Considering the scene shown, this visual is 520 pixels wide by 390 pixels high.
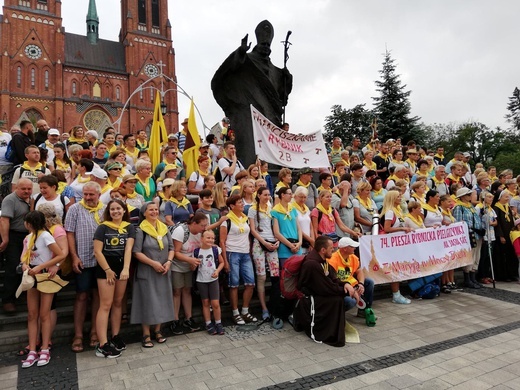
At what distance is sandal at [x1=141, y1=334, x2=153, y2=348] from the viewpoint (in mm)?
4493

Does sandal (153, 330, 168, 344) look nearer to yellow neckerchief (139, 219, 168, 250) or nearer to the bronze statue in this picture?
yellow neckerchief (139, 219, 168, 250)

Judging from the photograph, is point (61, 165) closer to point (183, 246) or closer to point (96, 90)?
point (183, 246)

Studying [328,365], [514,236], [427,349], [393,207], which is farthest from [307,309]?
[514,236]

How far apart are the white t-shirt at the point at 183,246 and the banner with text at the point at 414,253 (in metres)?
2.88

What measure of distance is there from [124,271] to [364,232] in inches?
173

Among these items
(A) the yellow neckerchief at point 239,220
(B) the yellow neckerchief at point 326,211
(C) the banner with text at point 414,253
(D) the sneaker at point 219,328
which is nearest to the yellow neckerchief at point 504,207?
(C) the banner with text at point 414,253

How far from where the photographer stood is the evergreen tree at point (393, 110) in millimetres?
27234

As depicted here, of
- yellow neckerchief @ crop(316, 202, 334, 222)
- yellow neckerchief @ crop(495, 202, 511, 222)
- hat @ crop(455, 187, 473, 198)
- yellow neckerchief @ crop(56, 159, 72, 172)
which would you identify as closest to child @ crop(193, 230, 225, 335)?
yellow neckerchief @ crop(316, 202, 334, 222)

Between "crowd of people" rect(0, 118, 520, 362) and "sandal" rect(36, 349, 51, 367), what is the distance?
0.01 metres

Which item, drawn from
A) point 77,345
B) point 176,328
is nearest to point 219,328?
point 176,328

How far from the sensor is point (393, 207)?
22.7 feet

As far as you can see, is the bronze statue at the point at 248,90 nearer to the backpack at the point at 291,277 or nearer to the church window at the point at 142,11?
the backpack at the point at 291,277

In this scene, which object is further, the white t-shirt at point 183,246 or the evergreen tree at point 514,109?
the evergreen tree at point 514,109

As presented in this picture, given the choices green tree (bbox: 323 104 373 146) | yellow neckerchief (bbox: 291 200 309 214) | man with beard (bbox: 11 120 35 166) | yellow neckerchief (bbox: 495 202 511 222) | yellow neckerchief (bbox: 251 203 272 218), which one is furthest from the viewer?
green tree (bbox: 323 104 373 146)
